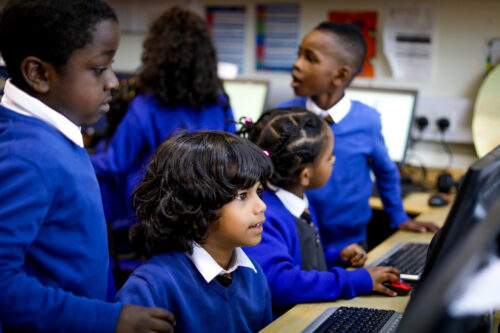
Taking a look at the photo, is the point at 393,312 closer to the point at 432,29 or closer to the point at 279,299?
the point at 279,299

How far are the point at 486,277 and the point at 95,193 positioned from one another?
2.07 ft

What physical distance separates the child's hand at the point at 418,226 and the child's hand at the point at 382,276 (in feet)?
1.68

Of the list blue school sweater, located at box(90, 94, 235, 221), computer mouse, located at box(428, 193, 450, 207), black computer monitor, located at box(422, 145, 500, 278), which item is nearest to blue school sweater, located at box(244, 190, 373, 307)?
black computer monitor, located at box(422, 145, 500, 278)

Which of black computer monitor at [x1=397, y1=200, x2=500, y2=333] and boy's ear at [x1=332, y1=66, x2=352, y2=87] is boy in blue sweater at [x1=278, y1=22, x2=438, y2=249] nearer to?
boy's ear at [x1=332, y1=66, x2=352, y2=87]

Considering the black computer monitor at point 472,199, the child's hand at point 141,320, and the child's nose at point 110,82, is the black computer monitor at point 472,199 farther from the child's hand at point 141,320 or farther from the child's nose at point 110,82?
the child's nose at point 110,82

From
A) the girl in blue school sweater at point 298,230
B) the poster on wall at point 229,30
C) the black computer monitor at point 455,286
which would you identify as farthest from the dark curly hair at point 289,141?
the poster on wall at point 229,30

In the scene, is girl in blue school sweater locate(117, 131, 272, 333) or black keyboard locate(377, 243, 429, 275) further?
black keyboard locate(377, 243, 429, 275)

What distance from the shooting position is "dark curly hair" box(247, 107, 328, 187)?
150cm

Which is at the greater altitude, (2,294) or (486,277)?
(486,277)

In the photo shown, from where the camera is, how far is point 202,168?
113cm

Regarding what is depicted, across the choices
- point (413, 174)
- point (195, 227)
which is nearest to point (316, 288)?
point (195, 227)

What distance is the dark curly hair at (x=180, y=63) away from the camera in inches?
82.4

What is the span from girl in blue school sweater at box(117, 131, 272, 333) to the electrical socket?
157cm

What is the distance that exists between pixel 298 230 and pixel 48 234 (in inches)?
27.7
